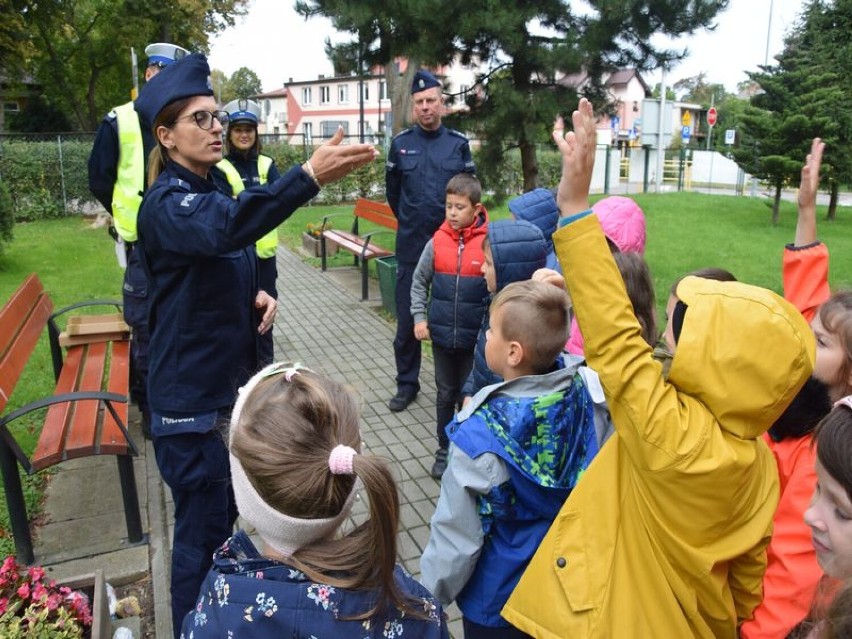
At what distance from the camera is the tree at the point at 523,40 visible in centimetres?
661

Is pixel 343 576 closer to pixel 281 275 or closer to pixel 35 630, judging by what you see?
pixel 35 630

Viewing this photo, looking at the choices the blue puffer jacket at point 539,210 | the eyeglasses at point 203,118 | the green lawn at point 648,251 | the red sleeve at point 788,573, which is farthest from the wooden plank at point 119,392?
the red sleeve at point 788,573

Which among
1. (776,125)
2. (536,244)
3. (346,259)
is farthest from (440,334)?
(776,125)

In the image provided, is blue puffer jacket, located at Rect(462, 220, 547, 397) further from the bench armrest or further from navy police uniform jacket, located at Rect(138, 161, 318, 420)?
the bench armrest

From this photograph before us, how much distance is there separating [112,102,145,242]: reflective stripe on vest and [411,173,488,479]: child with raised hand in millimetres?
1761

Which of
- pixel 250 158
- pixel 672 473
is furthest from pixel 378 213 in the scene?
pixel 672 473

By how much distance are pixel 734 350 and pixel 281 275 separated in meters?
9.81

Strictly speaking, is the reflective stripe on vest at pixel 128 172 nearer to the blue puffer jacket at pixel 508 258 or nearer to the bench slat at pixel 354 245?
the blue puffer jacket at pixel 508 258

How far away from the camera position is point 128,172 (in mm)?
4055

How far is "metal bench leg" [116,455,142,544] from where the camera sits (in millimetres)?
3400

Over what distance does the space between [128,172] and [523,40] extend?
443 cm

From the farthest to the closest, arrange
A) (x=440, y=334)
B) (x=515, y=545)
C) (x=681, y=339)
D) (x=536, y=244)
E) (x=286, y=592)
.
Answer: (x=440, y=334), (x=536, y=244), (x=515, y=545), (x=681, y=339), (x=286, y=592)

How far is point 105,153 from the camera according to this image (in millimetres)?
4004

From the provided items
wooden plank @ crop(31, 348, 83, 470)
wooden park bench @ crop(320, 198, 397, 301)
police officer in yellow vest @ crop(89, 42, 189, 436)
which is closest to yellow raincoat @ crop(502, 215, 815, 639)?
wooden plank @ crop(31, 348, 83, 470)
